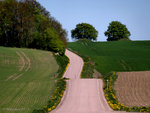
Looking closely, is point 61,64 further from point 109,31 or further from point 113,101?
point 109,31

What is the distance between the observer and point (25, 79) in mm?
40906

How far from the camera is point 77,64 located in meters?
56.7

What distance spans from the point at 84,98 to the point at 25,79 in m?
14.2

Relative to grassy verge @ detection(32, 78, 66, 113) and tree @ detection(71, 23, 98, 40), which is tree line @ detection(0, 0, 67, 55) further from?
tree @ detection(71, 23, 98, 40)

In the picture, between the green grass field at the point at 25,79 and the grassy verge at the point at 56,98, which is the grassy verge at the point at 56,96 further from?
the green grass field at the point at 25,79

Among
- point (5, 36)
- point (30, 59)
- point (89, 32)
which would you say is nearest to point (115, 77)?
point (30, 59)

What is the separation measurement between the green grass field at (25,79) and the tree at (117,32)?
280 feet

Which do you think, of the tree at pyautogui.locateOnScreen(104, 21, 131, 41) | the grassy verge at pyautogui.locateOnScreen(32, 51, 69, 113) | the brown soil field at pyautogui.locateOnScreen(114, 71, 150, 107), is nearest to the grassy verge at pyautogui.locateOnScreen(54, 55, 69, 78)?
the grassy verge at pyautogui.locateOnScreen(32, 51, 69, 113)

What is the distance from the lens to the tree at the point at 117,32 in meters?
143

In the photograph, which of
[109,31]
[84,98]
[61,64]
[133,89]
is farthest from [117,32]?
[84,98]

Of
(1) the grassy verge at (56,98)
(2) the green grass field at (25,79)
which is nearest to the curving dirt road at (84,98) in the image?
(1) the grassy verge at (56,98)

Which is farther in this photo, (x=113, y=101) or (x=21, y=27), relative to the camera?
(x=21, y=27)

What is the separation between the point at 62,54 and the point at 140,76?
28.8 meters

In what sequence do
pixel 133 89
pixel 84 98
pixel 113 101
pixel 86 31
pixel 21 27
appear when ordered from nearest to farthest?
pixel 113 101 → pixel 84 98 → pixel 133 89 → pixel 21 27 → pixel 86 31
